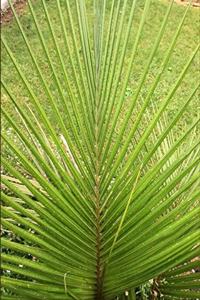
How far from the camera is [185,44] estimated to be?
22.4 ft

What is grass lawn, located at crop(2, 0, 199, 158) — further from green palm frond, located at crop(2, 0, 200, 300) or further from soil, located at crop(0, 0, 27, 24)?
green palm frond, located at crop(2, 0, 200, 300)

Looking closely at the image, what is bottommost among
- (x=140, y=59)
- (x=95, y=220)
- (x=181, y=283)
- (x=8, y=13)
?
(x=181, y=283)

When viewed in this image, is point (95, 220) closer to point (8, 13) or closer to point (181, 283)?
point (181, 283)

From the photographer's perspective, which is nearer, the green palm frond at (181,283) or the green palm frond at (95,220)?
the green palm frond at (95,220)

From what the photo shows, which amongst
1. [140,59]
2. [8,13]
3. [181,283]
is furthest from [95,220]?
[8,13]

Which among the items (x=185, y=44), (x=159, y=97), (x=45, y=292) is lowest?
(x=45, y=292)

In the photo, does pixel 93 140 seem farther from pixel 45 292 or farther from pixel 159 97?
pixel 159 97

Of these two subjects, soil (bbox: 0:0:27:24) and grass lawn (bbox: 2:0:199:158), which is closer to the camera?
grass lawn (bbox: 2:0:199:158)

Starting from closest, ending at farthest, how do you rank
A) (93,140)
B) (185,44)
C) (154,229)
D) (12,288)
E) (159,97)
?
(12,288) < (154,229) < (93,140) < (159,97) < (185,44)

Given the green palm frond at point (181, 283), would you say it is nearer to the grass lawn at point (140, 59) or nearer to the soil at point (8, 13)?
the grass lawn at point (140, 59)

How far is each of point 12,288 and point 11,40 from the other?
623 centimetres

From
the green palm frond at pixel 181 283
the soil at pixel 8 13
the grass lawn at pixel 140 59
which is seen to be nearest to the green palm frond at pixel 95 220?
the green palm frond at pixel 181 283

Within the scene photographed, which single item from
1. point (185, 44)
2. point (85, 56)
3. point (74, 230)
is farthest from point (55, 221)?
point (185, 44)

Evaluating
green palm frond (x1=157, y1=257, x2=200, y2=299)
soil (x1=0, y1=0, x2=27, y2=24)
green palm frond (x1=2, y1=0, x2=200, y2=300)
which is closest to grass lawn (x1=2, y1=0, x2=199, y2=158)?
soil (x1=0, y1=0, x2=27, y2=24)
